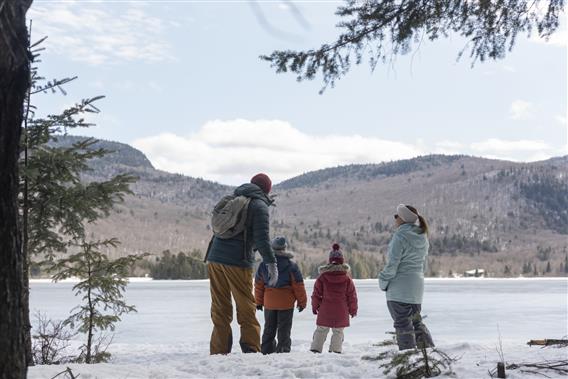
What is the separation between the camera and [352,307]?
7973 mm

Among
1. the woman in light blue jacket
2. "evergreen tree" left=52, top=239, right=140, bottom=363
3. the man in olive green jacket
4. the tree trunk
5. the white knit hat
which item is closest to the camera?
the tree trunk

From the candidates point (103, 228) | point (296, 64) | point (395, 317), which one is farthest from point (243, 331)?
point (103, 228)

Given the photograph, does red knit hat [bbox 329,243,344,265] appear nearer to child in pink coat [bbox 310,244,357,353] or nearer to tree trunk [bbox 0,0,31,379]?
child in pink coat [bbox 310,244,357,353]

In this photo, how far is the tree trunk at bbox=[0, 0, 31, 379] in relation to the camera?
112 inches

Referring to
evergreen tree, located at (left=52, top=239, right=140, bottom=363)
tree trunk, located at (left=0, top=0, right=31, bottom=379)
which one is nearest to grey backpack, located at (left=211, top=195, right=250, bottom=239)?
evergreen tree, located at (left=52, top=239, right=140, bottom=363)

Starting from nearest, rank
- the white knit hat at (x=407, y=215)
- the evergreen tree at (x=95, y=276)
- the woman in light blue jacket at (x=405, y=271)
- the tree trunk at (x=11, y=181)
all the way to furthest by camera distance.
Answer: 1. the tree trunk at (x=11, y=181)
2. the woman in light blue jacket at (x=405, y=271)
3. the white knit hat at (x=407, y=215)
4. the evergreen tree at (x=95, y=276)

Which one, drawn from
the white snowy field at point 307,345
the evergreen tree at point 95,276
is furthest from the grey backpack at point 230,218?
the evergreen tree at point 95,276

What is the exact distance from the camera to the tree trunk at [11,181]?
2836mm

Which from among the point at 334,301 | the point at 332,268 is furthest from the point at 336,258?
the point at 334,301

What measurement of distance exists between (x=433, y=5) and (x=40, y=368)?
488 centimetres

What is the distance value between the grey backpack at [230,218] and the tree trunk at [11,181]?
3.38 metres

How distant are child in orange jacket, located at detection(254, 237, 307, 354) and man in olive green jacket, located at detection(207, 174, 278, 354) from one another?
43.6 inches

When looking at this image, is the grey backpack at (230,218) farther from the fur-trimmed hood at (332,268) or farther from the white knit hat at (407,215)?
the fur-trimmed hood at (332,268)

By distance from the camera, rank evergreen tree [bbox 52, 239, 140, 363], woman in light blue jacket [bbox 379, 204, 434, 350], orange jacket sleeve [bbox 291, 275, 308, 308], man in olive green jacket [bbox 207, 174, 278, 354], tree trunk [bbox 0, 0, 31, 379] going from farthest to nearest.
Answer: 1. evergreen tree [bbox 52, 239, 140, 363]
2. orange jacket sleeve [bbox 291, 275, 308, 308]
3. woman in light blue jacket [bbox 379, 204, 434, 350]
4. man in olive green jacket [bbox 207, 174, 278, 354]
5. tree trunk [bbox 0, 0, 31, 379]
